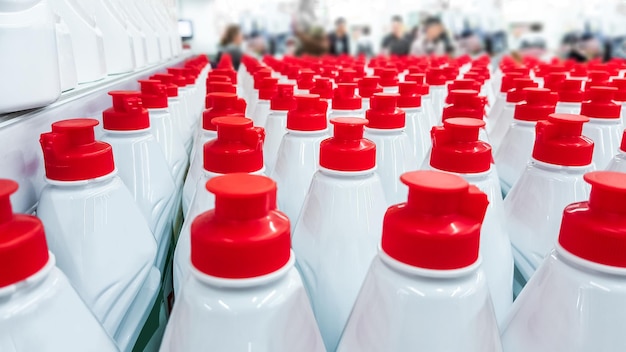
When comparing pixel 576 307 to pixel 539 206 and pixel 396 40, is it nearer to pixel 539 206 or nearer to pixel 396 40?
pixel 539 206

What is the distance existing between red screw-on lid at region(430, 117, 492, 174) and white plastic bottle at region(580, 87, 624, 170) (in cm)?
44

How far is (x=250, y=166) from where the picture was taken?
52 centimetres

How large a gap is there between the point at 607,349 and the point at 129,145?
600 mm

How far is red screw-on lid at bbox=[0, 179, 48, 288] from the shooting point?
312 mm

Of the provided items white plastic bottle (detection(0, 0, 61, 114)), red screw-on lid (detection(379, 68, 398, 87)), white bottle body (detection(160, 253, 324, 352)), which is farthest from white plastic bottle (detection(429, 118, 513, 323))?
red screw-on lid (detection(379, 68, 398, 87))

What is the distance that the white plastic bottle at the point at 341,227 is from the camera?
0.52 m

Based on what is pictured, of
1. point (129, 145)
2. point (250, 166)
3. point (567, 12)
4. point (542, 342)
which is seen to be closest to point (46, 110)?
point (129, 145)

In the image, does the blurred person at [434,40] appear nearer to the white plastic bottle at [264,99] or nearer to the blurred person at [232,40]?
the blurred person at [232,40]

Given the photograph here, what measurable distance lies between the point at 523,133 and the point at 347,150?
0.49 meters

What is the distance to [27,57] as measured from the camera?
568mm

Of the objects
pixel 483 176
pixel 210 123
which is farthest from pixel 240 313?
pixel 210 123

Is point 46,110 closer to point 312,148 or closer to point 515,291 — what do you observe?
point 312,148

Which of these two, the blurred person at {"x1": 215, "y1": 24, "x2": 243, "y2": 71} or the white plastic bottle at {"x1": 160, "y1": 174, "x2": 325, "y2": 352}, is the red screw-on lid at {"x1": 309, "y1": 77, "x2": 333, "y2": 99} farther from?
the blurred person at {"x1": 215, "y1": 24, "x2": 243, "y2": 71}

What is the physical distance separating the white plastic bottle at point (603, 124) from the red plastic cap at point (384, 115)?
15.7 inches
